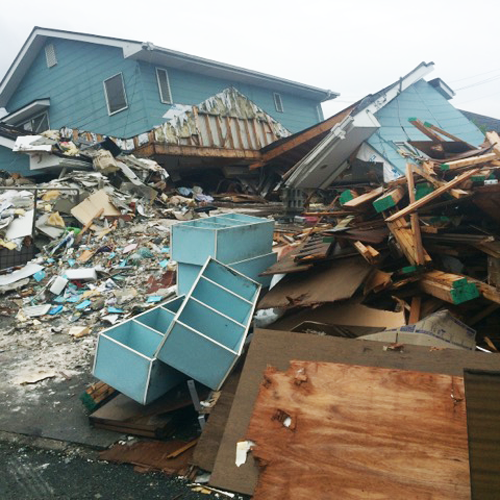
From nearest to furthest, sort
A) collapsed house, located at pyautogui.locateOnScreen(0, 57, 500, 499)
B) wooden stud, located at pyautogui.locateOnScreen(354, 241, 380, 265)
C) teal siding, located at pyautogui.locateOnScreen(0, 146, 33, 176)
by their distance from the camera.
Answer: collapsed house, located at pyautogui.locateOnScreen(0, 57, 500, 499) → wooden stud, located at pyautogui.locateOnScreen(354, 241, 380, 265) → teal siding, located at pyautogui.locateOnScreen(0, 146, 33, 176)

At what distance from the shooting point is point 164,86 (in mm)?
13141

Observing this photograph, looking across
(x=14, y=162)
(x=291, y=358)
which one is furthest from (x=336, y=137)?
(x=14, y=162)

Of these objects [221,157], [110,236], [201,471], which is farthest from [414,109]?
[201,471]

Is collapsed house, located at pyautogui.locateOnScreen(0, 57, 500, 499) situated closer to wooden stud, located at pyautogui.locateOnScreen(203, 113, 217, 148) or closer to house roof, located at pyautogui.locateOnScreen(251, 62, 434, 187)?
house roof, located at pyautogui.locateOnScreen(251, 62, 434, 187)

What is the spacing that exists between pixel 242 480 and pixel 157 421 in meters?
0.98

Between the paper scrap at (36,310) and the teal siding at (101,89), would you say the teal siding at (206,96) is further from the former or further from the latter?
the paper scrap at (36,310)

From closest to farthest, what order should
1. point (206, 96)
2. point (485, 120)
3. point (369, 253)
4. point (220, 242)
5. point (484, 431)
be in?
point (484, 431) → point (369, 253) → point (220, 242) → point (206, 96) → point (485, 120)

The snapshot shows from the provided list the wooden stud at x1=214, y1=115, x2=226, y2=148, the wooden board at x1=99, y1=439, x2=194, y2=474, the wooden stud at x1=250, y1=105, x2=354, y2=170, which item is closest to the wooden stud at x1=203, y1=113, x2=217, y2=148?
the wooden stud at x1=214, y1=115, x2=226, y2=148

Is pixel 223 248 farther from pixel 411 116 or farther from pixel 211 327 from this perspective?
pixel 411 116

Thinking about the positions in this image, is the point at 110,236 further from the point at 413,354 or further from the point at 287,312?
the point at 413,354

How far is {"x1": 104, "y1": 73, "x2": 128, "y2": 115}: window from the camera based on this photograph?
1309 centimetres

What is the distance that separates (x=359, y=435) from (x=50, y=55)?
55.2 ft

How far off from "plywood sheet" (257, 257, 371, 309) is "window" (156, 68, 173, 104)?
1036 centimetres

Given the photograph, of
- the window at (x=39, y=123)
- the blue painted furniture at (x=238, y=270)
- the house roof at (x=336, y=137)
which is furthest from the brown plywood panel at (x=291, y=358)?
the window at (x=39, y=123)
